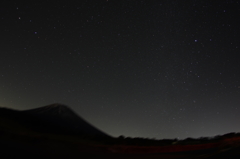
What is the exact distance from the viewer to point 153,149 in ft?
35.4

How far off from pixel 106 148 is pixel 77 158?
307 centimetres

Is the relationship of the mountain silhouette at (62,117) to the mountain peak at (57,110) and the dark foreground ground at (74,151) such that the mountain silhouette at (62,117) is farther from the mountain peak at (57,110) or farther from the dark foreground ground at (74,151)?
the dark foreground ground at (74,151)

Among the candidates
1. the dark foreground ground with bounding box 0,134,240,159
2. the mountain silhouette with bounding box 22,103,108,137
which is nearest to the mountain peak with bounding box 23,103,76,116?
the mountain silhouette with bounding box 22,103,108,137

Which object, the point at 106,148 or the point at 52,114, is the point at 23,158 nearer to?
the point at 106,148

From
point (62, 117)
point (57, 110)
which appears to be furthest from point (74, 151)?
point (57, 110)

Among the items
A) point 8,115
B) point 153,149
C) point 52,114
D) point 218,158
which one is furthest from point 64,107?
point 218,158

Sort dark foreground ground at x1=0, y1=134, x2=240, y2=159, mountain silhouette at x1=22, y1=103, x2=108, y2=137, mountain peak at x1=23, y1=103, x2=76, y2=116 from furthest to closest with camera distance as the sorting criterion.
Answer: mountain peak at x1=23, y1=103, x2=76, y2=116, mountain silhouette at x1=22, y1=103, x2=108, y2=137, dark foreground ground at x1=0, y1=134, x2=240, y2=159

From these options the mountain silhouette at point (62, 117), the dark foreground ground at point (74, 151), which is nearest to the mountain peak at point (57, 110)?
the mountain silhouette at point (62, 117)

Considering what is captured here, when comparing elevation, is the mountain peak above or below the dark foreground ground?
above

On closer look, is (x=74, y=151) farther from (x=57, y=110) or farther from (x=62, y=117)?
(x=57, y=110)

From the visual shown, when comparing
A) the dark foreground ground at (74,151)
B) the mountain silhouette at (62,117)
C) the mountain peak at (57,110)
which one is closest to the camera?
the dark foreground ground at (74,151)

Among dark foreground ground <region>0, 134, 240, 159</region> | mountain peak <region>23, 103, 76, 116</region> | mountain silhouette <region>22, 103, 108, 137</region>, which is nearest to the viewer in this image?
dark foreground ground <region>0, 134, 240, 159</region>

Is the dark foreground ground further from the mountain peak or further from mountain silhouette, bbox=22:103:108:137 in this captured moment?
the mountain peak

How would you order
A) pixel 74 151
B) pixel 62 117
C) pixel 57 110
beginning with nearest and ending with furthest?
pixel 74 151 < pixel 62 117 < pixel 57 110
